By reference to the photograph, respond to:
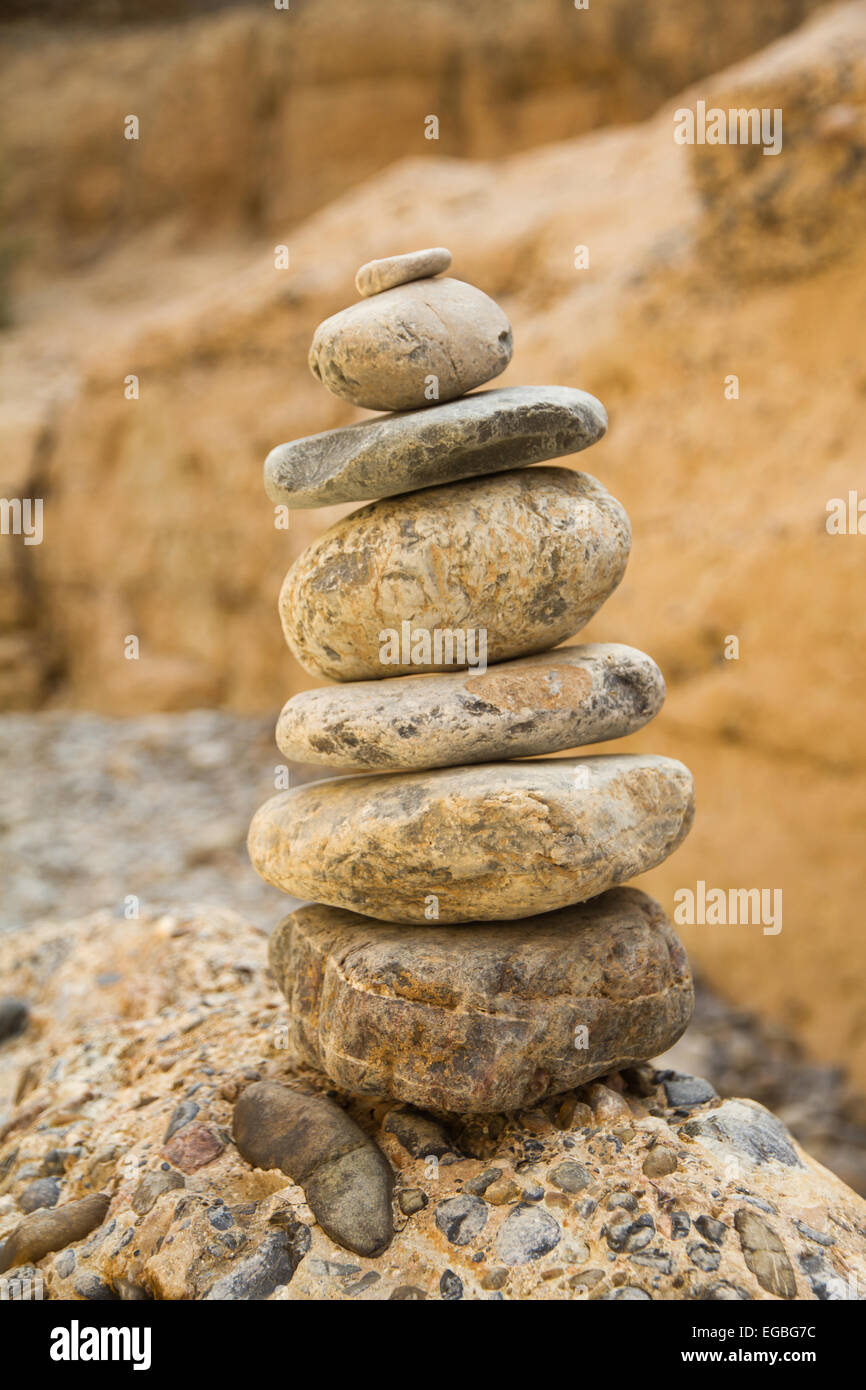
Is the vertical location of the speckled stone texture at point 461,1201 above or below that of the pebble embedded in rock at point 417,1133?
below

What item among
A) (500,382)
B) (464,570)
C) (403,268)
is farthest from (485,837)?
(500,382)

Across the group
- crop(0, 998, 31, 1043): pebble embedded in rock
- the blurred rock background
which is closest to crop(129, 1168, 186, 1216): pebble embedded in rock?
crop(0, 998, 31, 1043): pebble embedded in rock

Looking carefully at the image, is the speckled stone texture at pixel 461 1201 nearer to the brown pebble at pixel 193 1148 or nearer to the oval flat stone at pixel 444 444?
the brown pebble at pixel 193 1148

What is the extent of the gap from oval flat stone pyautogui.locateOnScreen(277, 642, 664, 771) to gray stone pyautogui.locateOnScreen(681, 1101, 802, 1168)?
1101 mm

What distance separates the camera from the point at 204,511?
10.3 metres

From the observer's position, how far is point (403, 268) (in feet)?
9.43

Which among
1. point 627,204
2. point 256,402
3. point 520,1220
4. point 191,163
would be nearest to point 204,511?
point 256,402

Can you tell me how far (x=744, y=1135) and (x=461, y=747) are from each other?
1303mm

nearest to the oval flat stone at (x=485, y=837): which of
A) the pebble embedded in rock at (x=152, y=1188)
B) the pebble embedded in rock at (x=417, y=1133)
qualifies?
the pebble embedded in rock at (x=417, y=1133)

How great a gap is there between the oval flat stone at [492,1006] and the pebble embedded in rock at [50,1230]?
0.71 meters

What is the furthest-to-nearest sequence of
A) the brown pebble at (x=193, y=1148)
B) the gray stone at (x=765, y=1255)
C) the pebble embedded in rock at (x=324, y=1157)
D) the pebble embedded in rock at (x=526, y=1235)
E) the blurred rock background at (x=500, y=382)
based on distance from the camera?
the blurred rock background at (x=500, y=382), the brown pebble at (x=193, y=1148), the pebble embedded in rock at (x=324, y=1157), the pebble embedded in rock at (x=526, y=1235), the gray stone at (x=765, y=1255)

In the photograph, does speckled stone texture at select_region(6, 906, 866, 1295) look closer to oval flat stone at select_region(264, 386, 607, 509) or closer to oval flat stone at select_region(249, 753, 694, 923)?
oval flat stone at select_region(249, 753, 694, 923)

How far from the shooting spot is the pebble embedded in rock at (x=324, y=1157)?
94.0 inches

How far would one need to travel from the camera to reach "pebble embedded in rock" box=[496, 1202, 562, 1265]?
2281mm
